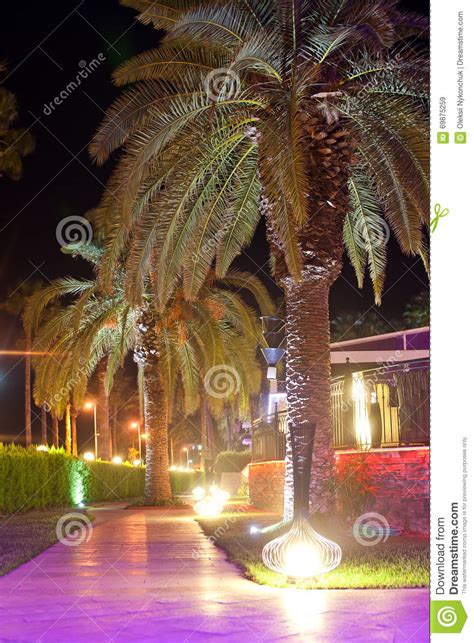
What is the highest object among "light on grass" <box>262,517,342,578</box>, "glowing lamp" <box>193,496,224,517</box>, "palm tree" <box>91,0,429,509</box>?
"palm tree" <box>91,0,429,509</box>

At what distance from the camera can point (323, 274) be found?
44.6 ft

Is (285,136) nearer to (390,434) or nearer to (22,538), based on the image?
(390,434)

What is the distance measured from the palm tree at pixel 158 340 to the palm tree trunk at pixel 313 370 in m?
9.75

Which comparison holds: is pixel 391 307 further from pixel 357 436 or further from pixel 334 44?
pixel 334 44

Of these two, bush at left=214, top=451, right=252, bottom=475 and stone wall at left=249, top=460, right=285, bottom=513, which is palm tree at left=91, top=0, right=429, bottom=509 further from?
bush at left=214, top=451, right=252, bottom=475

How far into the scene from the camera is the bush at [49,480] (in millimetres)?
22703

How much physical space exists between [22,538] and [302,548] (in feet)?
22.6

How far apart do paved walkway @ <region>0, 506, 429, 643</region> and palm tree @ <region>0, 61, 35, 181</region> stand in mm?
14548

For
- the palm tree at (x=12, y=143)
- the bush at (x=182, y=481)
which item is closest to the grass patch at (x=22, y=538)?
the palm tree at (x=12, y=143)
